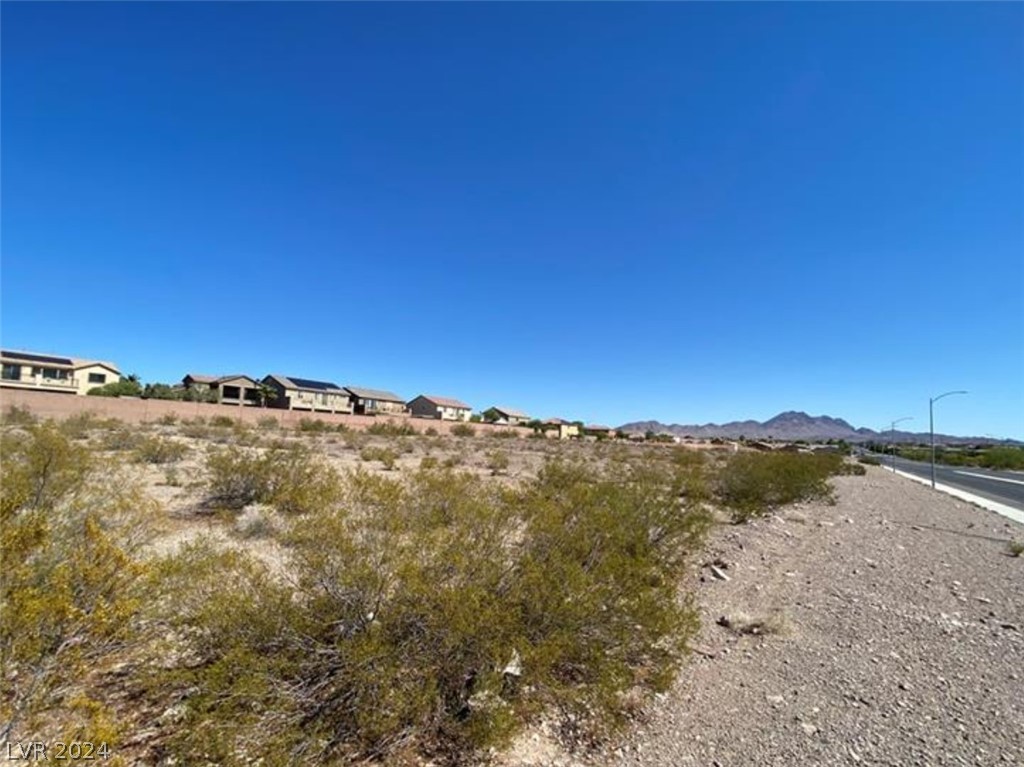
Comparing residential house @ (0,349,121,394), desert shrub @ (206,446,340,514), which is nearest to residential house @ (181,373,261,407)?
residential house @ (0,349,121,394)

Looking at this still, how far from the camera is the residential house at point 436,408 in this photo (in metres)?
104

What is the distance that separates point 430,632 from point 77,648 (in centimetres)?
238

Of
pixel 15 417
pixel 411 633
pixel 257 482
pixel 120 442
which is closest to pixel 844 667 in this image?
pixel 411 633

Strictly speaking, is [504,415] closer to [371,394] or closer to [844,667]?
[371,394]

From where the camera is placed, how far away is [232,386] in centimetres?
7562

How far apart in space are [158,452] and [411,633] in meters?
17.3

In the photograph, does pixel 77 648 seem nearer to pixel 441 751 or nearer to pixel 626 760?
pixel 441 751

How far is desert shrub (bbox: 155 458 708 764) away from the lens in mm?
3322

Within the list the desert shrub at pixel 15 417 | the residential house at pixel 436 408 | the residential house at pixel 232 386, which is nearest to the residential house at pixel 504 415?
the residential house at pixel 436 408

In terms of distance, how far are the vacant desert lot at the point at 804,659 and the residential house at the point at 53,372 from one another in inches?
2780

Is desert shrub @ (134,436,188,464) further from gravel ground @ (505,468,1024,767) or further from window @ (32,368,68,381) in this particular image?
window @ (32,368,68,381)

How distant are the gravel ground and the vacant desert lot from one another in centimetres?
2

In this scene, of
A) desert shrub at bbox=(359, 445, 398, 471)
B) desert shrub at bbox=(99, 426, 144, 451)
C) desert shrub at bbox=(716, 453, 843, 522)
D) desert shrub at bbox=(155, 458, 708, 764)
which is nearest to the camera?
desert shrub at bbox=(155, 458, 708, 764)

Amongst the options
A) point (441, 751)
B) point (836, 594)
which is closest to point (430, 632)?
point (441, 751)
